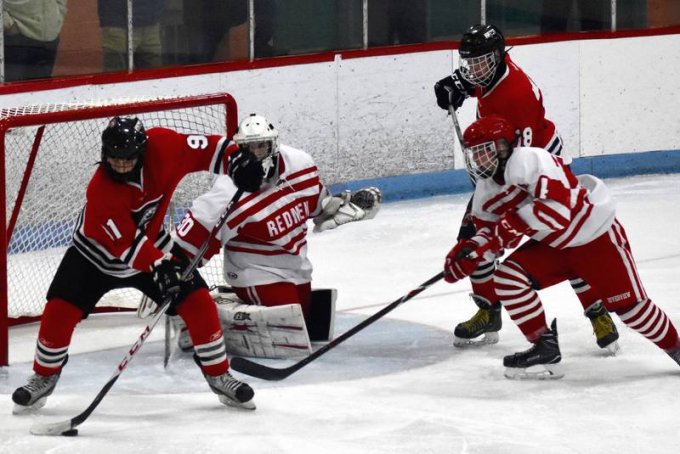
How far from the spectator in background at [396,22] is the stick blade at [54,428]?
387 cm

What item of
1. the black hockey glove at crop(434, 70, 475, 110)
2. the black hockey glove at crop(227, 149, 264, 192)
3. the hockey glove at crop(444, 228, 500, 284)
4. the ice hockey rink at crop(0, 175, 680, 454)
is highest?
the black hockey glove at crop(434, 70, 475, 110)

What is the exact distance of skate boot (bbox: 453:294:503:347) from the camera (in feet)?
15.8

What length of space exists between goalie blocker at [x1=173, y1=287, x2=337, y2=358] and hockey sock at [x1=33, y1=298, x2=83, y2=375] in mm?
671

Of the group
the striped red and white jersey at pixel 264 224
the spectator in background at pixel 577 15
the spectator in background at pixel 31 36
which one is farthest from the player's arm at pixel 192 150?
the spectator in background at pixel 577 15

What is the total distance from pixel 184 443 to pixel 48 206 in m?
1.83

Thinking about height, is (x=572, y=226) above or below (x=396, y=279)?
above

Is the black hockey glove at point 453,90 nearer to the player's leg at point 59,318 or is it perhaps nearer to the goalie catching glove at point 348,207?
the goalie catching glove at point 348,207

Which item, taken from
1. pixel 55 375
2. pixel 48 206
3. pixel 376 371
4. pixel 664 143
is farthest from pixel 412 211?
pixel 55 375

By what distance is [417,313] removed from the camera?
5.30 metres

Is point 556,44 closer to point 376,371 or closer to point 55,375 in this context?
point 376,371

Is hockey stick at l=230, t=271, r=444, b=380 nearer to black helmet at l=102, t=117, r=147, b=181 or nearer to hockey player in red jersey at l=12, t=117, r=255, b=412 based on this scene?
hockey player in red jersey at l=12, t=117, r=255, b=412

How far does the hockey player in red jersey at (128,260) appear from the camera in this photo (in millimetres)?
3973

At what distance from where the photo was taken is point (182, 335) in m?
4.74

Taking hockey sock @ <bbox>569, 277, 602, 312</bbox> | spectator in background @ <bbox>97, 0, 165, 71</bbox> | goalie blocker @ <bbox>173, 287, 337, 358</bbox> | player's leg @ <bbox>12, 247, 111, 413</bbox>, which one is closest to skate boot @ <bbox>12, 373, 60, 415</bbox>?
player's leg @ <bbox>12, 247, 111, 413</bbox>
